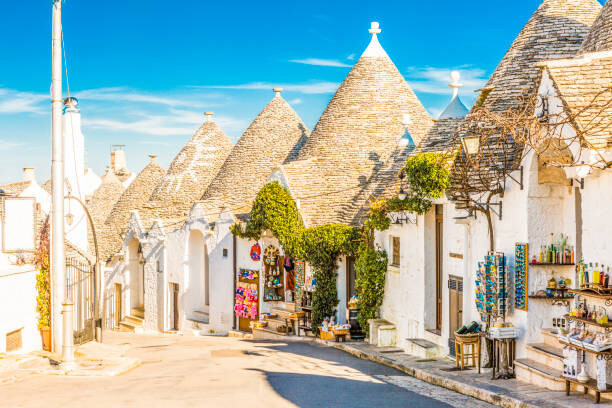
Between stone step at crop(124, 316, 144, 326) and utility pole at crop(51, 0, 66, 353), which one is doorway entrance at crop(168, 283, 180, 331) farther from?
utility pole at crop(51, 0, 66, 353)

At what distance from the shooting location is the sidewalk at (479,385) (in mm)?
10305

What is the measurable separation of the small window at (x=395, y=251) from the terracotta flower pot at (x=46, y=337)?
27.6 ft

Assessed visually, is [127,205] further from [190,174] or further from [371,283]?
[371,283]

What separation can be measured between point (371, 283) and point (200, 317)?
11.6 metres

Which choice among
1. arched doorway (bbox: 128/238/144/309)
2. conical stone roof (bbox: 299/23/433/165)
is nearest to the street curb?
conical stone roof (bbox: 299/23/433/165)

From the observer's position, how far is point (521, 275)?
1284cm

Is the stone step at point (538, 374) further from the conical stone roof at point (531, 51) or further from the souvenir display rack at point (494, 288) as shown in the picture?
the conical stone roof at point (531, 51)

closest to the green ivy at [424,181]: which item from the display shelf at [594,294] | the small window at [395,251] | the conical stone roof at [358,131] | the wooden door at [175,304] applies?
the small window at [395,251]

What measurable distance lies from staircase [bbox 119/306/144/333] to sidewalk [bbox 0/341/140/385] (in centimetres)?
1614

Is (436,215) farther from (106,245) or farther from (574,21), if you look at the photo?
(106,245)

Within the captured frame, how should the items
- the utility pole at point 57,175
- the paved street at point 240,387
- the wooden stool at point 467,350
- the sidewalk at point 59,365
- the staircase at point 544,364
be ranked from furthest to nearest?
the wooden stool at point 467,350 < the utility pole at point 57,175 < the sidewalk at point 59,365 < the staircase at point 544,364 < the paved street at point 240,387

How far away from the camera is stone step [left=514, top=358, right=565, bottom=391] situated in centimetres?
1098

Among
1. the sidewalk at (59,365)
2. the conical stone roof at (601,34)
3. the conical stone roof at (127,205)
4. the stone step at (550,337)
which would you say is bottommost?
the sidewalk at (59,365)

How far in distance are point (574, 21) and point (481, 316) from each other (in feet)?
22.7
